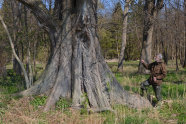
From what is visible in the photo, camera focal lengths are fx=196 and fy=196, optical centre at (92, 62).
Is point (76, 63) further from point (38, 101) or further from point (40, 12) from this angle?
point (40, 12)

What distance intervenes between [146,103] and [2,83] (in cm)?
675

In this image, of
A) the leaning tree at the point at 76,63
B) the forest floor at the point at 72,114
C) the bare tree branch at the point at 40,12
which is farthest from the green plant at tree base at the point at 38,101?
the bare tree branch at the point at 40,12

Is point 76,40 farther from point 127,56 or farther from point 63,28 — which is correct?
point 127,56

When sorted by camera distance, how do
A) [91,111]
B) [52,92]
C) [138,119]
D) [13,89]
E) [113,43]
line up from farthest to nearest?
[113,43] < [13,89] < [52,92] < [91,111] < [138,119]

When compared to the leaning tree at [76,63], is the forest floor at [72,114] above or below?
below

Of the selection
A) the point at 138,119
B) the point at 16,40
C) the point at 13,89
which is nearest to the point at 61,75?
the point at 138,119

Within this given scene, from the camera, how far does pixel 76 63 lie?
18.8 ft

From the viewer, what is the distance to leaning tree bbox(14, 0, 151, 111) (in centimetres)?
560

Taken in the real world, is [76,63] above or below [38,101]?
above

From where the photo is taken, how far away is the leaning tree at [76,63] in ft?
18.4

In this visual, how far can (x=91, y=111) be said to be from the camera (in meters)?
5.17

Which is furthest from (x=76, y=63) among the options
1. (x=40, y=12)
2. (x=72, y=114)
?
(x=40, y=12)

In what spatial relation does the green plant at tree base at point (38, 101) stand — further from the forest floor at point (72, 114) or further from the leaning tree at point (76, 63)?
the leaning tree at point (76, 63)

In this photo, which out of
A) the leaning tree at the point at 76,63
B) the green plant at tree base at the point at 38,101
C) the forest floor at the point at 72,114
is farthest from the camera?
the leaning tree at the point at 76,63
